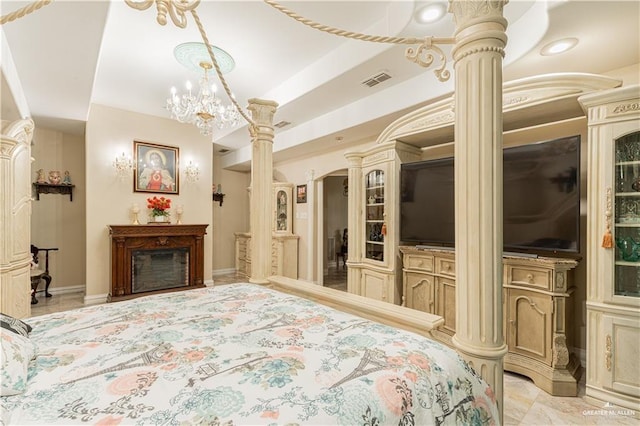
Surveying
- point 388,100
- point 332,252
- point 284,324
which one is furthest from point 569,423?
point 332,252

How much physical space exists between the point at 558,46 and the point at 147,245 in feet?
17.6

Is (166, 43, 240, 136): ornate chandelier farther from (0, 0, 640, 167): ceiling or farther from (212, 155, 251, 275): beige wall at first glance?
(212, 155, 251, 275): beige wall

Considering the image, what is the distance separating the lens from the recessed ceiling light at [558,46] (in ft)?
6.88

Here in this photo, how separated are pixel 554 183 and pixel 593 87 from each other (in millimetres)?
693

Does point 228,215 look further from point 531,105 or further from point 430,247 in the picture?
point 531,105

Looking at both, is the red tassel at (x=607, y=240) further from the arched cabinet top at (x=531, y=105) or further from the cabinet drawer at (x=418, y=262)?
the cabinet drawer at (x=418, y=262)

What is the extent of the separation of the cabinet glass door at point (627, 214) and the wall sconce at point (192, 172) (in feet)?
17.7

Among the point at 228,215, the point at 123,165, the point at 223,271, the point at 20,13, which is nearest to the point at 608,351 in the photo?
the point at 20,13

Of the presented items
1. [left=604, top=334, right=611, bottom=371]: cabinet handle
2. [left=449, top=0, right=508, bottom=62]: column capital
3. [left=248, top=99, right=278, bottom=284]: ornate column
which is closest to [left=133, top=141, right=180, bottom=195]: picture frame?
[left=248, top=99, right=278, bottom=284]: ornate column

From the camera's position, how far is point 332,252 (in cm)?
770

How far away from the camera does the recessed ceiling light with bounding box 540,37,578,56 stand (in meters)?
2.10

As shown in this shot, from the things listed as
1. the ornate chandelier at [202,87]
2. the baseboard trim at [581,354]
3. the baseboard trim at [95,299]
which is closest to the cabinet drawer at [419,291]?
the baseboard trim at [581,354]

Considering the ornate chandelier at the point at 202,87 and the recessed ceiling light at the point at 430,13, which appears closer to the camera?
the recessed ceiling light at the point at 430,13

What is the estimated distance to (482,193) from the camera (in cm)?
112
